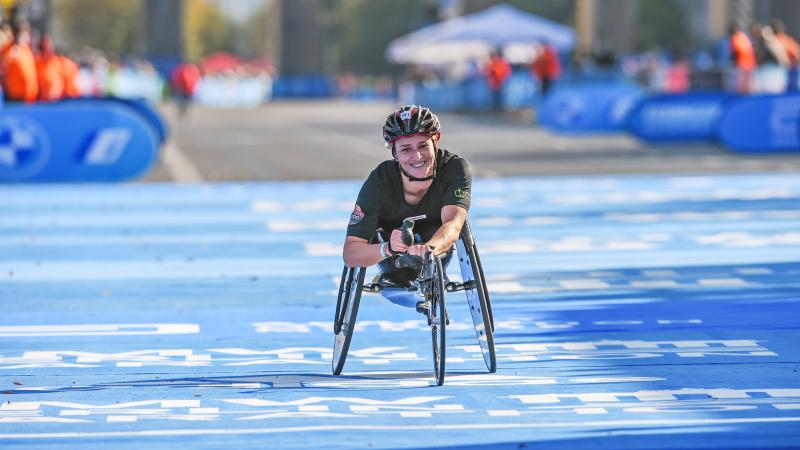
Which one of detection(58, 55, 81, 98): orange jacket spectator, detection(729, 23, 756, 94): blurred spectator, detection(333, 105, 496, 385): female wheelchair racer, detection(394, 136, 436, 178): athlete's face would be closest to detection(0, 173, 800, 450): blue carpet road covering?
detection(333, 105, 496, 385): female wheelchair racer

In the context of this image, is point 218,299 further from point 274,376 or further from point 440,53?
point 440,53

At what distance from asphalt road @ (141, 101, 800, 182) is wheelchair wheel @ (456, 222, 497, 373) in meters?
15.2

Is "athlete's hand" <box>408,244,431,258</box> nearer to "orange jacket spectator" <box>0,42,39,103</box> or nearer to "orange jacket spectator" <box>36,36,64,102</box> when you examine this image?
"orange jacket spectator" <box>0,42,39,103</box>

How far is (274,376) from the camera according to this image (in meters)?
8.52

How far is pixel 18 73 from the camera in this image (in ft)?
75.5

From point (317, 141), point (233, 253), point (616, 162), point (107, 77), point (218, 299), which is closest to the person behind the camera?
point (218, 299)

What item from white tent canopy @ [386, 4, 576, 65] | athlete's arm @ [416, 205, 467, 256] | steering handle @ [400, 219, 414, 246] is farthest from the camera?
white tent canopy @ [386, 4, 576, 65]

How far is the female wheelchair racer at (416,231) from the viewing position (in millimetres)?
7980

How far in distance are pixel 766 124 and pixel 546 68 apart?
1537 centimetres

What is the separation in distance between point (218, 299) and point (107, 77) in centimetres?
4294

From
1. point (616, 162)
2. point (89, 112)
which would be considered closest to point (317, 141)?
point (616, 162)

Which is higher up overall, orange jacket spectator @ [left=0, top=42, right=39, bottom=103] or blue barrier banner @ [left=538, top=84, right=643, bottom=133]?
orange jacket spectator @ [left=0, top=42, right=39, bottom=103]

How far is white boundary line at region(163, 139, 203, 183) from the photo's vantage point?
2405 cm

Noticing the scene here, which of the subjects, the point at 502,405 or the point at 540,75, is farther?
the point at 540,75
